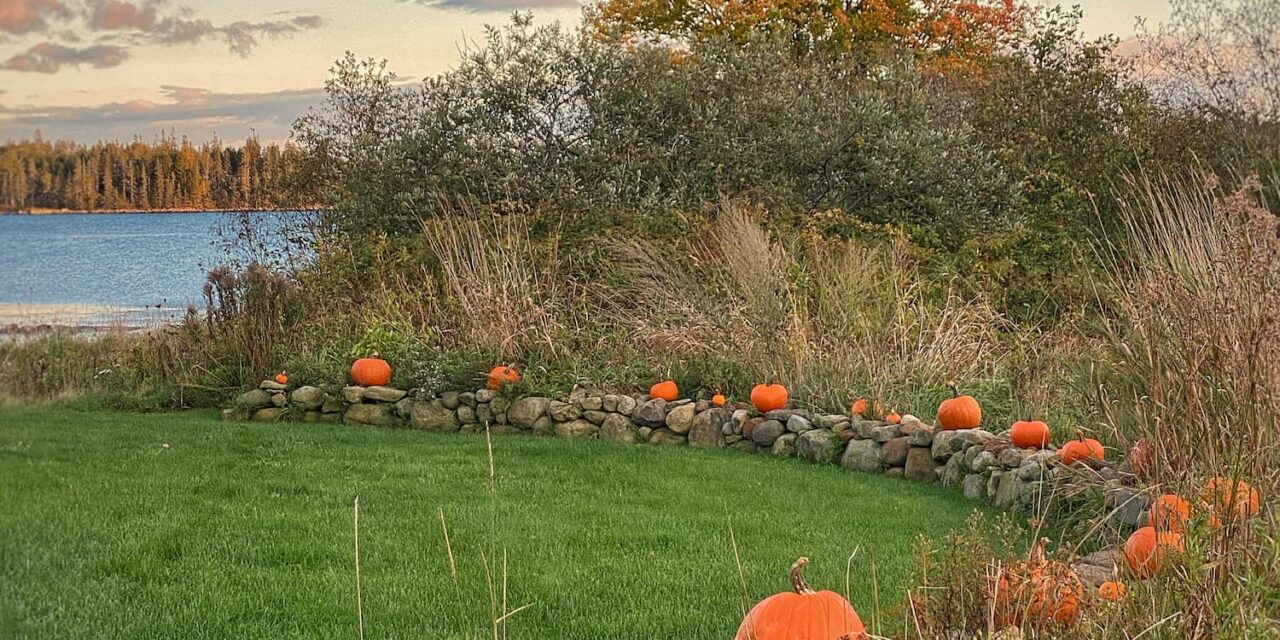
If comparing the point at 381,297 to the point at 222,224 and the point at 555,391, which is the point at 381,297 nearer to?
the point at 555,391

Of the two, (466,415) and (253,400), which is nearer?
(466,415)

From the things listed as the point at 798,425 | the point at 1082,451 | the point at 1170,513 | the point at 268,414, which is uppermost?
the point at 1170,513

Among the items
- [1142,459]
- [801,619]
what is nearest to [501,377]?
[1142,459]

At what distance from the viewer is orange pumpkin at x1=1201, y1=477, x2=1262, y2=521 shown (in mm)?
2553

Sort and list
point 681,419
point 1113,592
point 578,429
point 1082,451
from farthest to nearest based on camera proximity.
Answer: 1. point 578,429
2. point 681,419
3. point 1082,451
4. point 1113,592

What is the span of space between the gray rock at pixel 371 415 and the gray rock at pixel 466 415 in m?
0.50

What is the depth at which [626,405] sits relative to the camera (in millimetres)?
6922

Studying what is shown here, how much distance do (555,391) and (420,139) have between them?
17.4 feet

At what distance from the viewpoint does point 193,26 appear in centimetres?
89

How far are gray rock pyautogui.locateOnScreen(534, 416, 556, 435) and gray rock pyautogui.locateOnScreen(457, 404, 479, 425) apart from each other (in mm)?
485

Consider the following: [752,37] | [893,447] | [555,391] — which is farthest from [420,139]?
[893,447]

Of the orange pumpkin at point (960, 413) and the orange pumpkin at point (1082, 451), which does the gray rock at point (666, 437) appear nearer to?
the orange pumpkin at point (960, 413)

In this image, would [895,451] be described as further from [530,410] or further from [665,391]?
[530,410]

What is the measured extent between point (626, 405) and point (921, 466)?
78.9 inches
